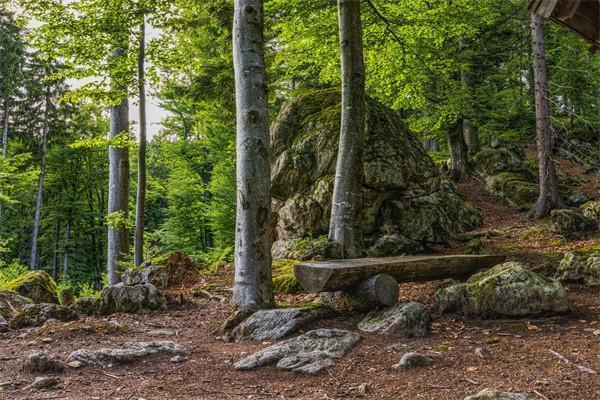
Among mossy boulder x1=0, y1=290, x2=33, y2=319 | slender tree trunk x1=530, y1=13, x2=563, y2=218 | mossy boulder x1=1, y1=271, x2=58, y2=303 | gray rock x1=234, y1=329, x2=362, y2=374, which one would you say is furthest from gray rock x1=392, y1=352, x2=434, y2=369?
slender tree trunk x1=530, y1=13, x2=563, y2=218

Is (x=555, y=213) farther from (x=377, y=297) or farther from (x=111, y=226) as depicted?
(x=111, y=226)

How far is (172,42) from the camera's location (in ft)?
32.8

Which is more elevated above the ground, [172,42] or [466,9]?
[466,9]

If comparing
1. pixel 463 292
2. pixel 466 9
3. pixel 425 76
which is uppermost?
pixel 466 9

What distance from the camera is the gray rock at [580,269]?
632cm

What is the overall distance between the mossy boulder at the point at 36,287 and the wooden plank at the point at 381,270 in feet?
20.3

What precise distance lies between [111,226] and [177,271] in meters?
1.97

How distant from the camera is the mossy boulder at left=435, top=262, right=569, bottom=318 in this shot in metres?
5.20

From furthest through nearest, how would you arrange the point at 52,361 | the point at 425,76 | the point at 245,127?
1. the point at 425,76
2. the point at 245,127
3. the point at 52,361

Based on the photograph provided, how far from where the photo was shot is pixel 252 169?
5.94m

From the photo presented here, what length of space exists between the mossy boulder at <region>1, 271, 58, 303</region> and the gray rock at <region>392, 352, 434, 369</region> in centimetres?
771

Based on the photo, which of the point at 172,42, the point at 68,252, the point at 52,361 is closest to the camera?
the point at 52,361

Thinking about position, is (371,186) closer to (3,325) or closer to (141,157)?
(141,157)

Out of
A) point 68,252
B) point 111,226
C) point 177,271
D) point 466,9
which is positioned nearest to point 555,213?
point 466,9
